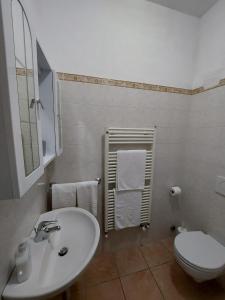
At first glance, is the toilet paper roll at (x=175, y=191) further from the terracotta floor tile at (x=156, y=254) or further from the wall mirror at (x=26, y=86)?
the wall mirror at (x=26, y=86)

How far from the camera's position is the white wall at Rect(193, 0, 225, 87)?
137cm

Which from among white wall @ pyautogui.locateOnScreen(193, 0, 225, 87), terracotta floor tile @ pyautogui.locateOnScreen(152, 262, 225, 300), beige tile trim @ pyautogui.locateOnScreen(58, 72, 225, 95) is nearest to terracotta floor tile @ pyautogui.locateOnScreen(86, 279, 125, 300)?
terracotta floor tile @ pyautogui.locateOnScreen(152, 262, 225, 300)

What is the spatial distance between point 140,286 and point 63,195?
114 cm

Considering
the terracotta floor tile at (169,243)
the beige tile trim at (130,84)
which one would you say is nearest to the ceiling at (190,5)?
the beige tile trim at (130,84)

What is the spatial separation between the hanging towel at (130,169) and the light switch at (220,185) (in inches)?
28.0

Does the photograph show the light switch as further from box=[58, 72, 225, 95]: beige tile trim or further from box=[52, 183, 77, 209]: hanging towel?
box=[52, 183, 77, 209]: hanging towel

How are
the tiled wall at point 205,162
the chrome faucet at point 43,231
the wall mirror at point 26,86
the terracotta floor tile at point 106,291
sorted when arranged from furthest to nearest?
the tiled wall at point 205,162
the terracotta floor tile at point 106,291
the chrome faucet at point 43,231
the wall mirror at point 26,86

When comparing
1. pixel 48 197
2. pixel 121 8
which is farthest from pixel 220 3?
pixel 48 197

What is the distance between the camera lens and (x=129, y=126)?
1.51m

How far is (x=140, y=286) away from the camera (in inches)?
54.4

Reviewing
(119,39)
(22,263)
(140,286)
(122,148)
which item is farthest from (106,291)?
(119,39)

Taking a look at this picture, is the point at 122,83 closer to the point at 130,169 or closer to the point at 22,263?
the point at 130,169

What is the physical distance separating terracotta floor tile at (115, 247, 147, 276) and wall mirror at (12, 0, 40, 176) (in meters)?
1.57

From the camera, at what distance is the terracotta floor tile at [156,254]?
5.37ft
